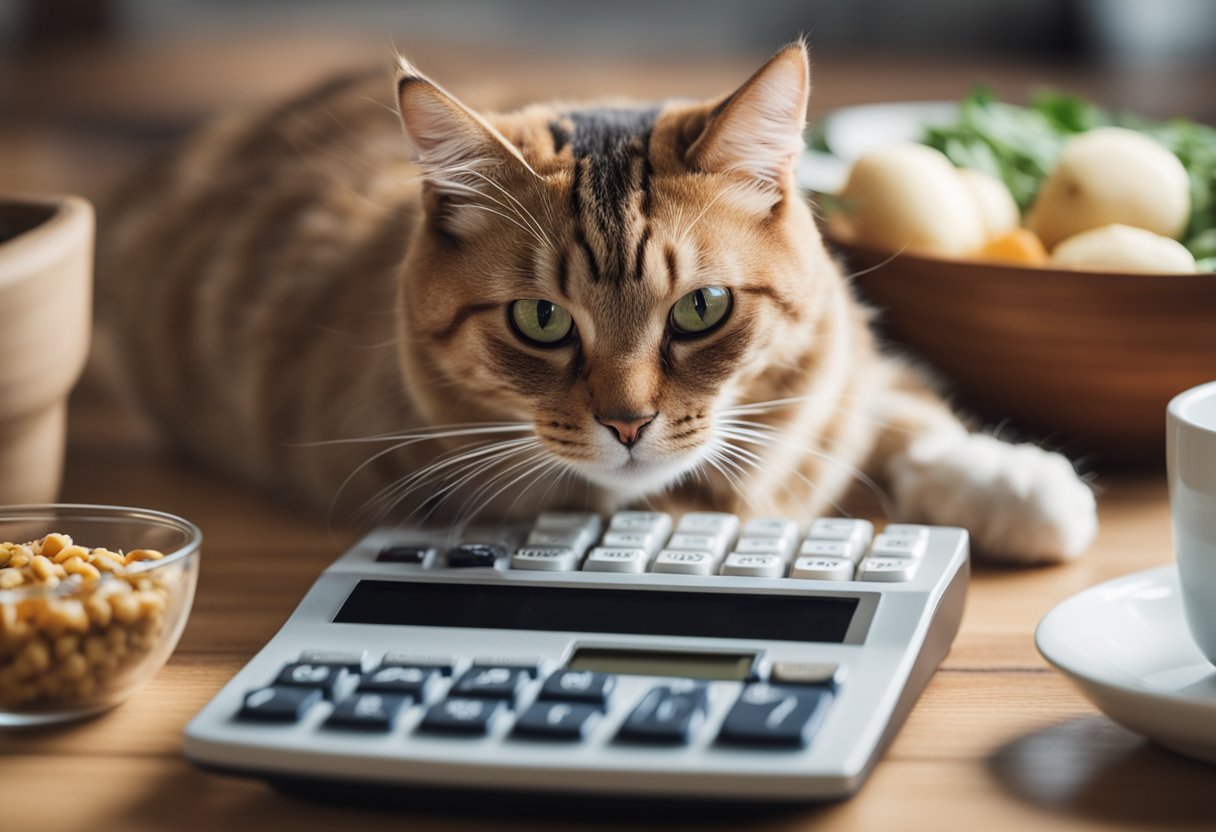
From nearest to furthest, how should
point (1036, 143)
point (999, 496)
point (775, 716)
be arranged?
point (775, 716)
point (999, 496)
point (1036, 143)

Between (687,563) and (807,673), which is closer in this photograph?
(807,673)

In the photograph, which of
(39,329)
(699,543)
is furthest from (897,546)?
(39,329)

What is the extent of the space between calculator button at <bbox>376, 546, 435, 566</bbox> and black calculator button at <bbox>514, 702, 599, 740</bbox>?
27 centimetres

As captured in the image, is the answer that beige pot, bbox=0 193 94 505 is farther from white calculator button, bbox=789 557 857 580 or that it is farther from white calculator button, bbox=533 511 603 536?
white calculator button, bbox=789 557 857 580

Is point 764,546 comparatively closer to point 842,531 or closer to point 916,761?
point 842,531

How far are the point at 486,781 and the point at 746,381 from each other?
55 centimetres

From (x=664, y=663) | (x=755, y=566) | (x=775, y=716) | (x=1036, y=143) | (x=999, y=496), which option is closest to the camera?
(x=775, y=716)

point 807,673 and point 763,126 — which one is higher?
point 763,126

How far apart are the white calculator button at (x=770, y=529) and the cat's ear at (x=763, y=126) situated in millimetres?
297

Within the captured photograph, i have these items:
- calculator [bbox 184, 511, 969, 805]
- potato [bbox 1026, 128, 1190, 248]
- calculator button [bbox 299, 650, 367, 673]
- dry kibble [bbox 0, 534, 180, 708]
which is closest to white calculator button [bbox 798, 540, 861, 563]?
calculator [bbox 184, 511, 969, 805]

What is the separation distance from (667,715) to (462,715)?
0.37 feet

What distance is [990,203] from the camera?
4.73 ft

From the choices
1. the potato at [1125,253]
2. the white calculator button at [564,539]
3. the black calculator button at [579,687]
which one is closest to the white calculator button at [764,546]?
the white calculator button at [564,539]

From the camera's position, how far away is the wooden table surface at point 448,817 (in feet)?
2.45
